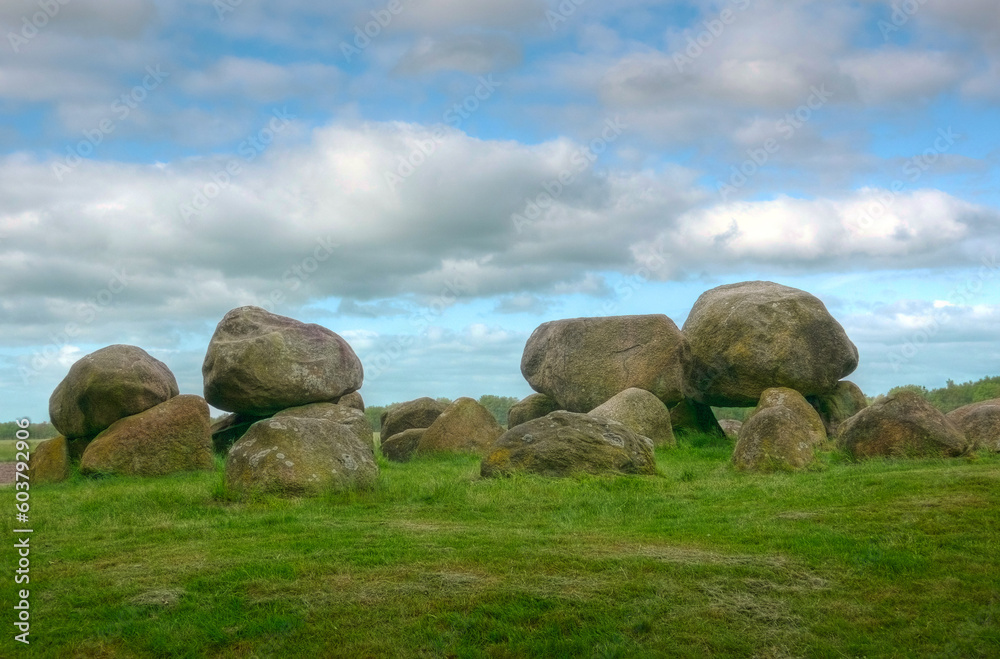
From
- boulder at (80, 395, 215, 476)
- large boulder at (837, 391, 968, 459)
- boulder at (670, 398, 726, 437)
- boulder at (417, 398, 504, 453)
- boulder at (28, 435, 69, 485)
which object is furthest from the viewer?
boulder at (670, 398, 726, 437)

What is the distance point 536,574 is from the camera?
8711 mm

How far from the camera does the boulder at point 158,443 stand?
19.1 metres

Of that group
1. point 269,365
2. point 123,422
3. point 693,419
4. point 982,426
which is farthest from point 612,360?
point 123,422

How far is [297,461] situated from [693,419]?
48.1 ft

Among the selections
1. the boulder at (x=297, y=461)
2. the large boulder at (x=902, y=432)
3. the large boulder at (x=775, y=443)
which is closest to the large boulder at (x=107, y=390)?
the boulder at (x=297, y=461)

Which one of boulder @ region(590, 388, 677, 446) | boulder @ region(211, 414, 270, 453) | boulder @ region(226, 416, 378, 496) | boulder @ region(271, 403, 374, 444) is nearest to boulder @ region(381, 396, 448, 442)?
boulder @ region(271, 403, 374, 444)

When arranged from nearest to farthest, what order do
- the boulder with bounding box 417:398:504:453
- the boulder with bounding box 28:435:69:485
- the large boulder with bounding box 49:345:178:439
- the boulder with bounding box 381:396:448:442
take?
the large boulder with bounding box 49:345:178:439 < the boulder with bounding box 28:435:69:485 < the boulder with bounding box 417:398:504:453 < the boulder with bounding box 381:396:448:442

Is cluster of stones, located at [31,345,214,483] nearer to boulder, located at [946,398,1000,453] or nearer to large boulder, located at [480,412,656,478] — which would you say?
large boulder, located at [480,412,656,478]

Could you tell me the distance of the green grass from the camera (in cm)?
727

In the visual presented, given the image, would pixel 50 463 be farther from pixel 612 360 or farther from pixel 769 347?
pixel 769 347

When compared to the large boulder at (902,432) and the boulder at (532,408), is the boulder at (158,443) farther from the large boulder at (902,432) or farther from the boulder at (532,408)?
the large boulder at (902,432)

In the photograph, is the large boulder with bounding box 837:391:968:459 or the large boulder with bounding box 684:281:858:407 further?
the large boulder with bounding box 684:281:858:407

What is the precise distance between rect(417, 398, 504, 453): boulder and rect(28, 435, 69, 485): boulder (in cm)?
813

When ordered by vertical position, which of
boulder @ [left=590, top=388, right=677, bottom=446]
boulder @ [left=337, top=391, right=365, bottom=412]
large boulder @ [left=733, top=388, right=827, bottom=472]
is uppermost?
boulder @ [left=337, top=391, right=365, bottom=412]
